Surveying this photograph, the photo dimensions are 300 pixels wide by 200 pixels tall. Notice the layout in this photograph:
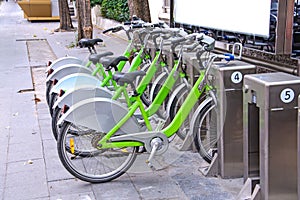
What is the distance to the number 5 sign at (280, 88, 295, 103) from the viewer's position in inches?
110

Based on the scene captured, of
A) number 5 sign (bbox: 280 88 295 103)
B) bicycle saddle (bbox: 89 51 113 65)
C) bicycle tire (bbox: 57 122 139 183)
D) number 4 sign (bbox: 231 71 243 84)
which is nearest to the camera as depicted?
number 5 sign (bbox: 280 88 295 103)

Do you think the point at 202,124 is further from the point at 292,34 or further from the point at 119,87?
the point at 292,34

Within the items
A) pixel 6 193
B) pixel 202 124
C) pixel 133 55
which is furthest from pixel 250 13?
pixel 6 193

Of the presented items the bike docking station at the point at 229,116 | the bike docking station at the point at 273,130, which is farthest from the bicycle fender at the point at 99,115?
the bike docking station at the point at 273,130

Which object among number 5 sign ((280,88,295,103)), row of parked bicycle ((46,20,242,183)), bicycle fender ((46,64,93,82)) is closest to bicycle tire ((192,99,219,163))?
row of parked bicycle ((46,20,242,183))

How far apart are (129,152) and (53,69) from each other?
2023 mm

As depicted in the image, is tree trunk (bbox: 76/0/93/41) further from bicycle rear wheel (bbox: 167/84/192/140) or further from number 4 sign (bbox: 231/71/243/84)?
number 4 sign (bbox: 231/71/243/84)

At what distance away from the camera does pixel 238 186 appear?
12.1 feet

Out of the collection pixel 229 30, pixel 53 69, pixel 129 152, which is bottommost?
pixel 129 152

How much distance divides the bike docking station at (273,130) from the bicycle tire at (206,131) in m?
0.67

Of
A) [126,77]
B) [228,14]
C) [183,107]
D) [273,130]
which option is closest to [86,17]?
[228,14]

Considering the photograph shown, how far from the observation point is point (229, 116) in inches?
146

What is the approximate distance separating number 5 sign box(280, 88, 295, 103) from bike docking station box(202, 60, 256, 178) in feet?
2.46

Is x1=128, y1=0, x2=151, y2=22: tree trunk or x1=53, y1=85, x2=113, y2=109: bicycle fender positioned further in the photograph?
x1=128, y1=0, x2=151, y2=22: tree trunk
